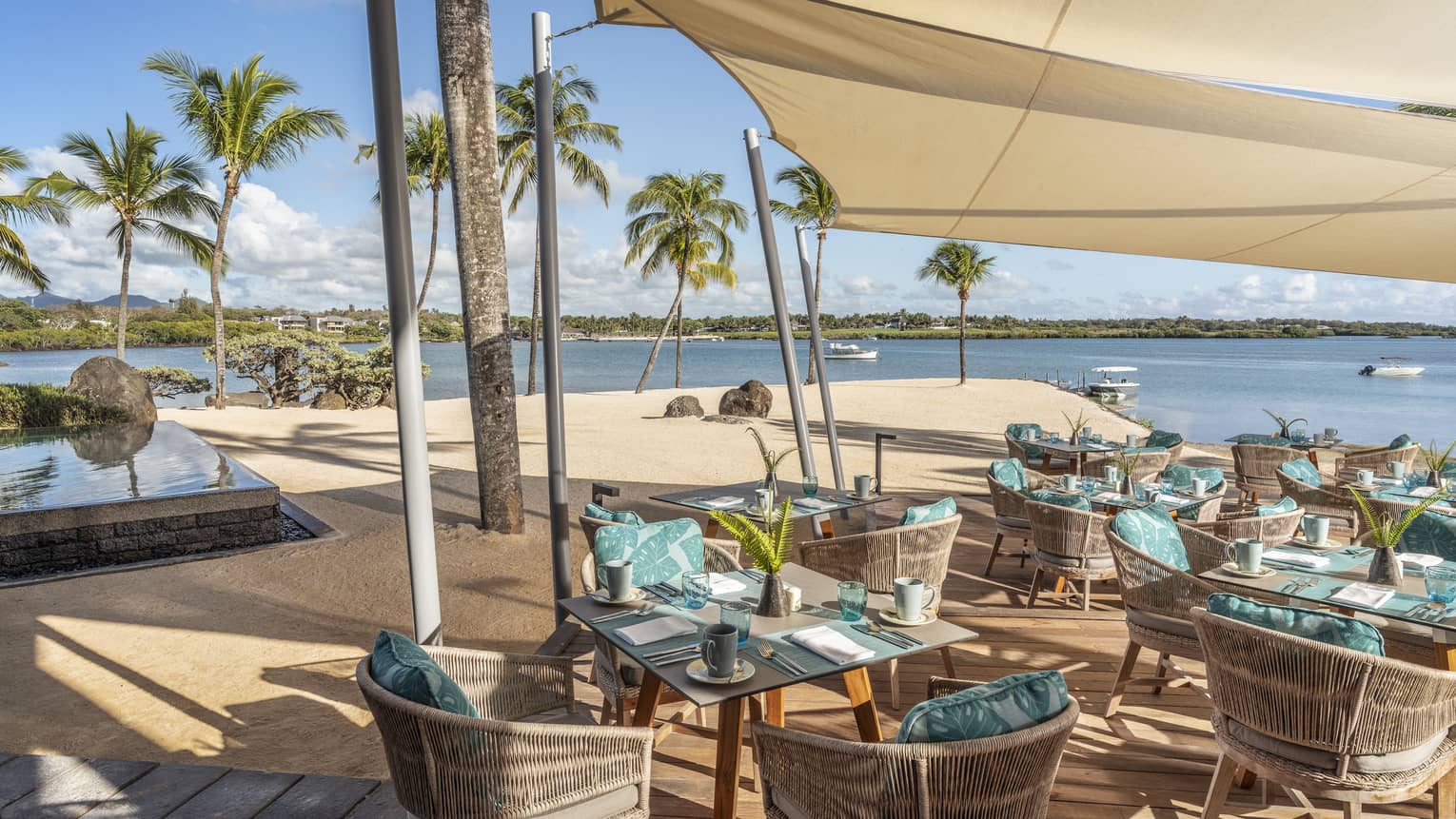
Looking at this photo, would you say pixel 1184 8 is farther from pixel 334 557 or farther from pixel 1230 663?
pixel 334 557

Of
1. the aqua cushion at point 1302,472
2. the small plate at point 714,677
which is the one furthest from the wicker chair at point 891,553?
the aqua cushion at point 1302,472

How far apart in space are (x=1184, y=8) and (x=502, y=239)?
4629 mm

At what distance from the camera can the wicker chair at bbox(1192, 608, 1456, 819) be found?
1.98 meters

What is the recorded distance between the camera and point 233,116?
59.4 feet

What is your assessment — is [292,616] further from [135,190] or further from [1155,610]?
[135,190]

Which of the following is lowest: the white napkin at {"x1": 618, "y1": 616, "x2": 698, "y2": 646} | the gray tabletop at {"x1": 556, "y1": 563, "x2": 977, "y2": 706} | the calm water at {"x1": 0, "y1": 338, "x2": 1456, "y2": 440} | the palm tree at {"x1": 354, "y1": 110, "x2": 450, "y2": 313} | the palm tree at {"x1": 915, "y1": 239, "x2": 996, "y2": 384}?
the calm water at {"x1": 0, "y1": 338, "x2": 1456, "y2": 440}

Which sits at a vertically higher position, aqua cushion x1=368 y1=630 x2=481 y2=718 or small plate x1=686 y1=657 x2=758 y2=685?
aqua cushion x1=368 y1=630 x2=481 y2=718

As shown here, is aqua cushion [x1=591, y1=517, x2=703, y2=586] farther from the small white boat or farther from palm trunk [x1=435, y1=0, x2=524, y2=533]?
the small white boat

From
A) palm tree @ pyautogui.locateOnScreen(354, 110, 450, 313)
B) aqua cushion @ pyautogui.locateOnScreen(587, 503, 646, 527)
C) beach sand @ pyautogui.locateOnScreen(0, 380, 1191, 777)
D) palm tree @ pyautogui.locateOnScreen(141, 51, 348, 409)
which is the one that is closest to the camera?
beach sand @ pyautogui.locateOnScreen(0, 380, 1191, 777)

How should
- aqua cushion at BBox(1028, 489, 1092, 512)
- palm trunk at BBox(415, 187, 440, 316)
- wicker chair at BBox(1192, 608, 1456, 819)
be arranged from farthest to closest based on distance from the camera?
1. palm trunk at BBox(415, 187, 440, 316)
2. aqua cushion at BBox(1028, 489, 1092, 512)
3. wicker chair at BBox(1192, 608, 1456, 819)

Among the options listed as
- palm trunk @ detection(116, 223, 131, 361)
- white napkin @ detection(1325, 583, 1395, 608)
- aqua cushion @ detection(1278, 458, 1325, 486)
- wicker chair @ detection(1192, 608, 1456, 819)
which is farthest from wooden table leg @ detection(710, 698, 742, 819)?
palm trunk @ detection(116, 223, 131, 361)

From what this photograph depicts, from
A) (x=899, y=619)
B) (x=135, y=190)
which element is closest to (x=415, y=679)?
(x=899, y=619)

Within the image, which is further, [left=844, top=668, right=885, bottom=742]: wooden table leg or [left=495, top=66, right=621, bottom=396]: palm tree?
[left=495, top=66, right=621, bottom=396]: palm tree

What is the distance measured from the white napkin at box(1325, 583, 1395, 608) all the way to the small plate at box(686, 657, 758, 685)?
2110 millimetres
